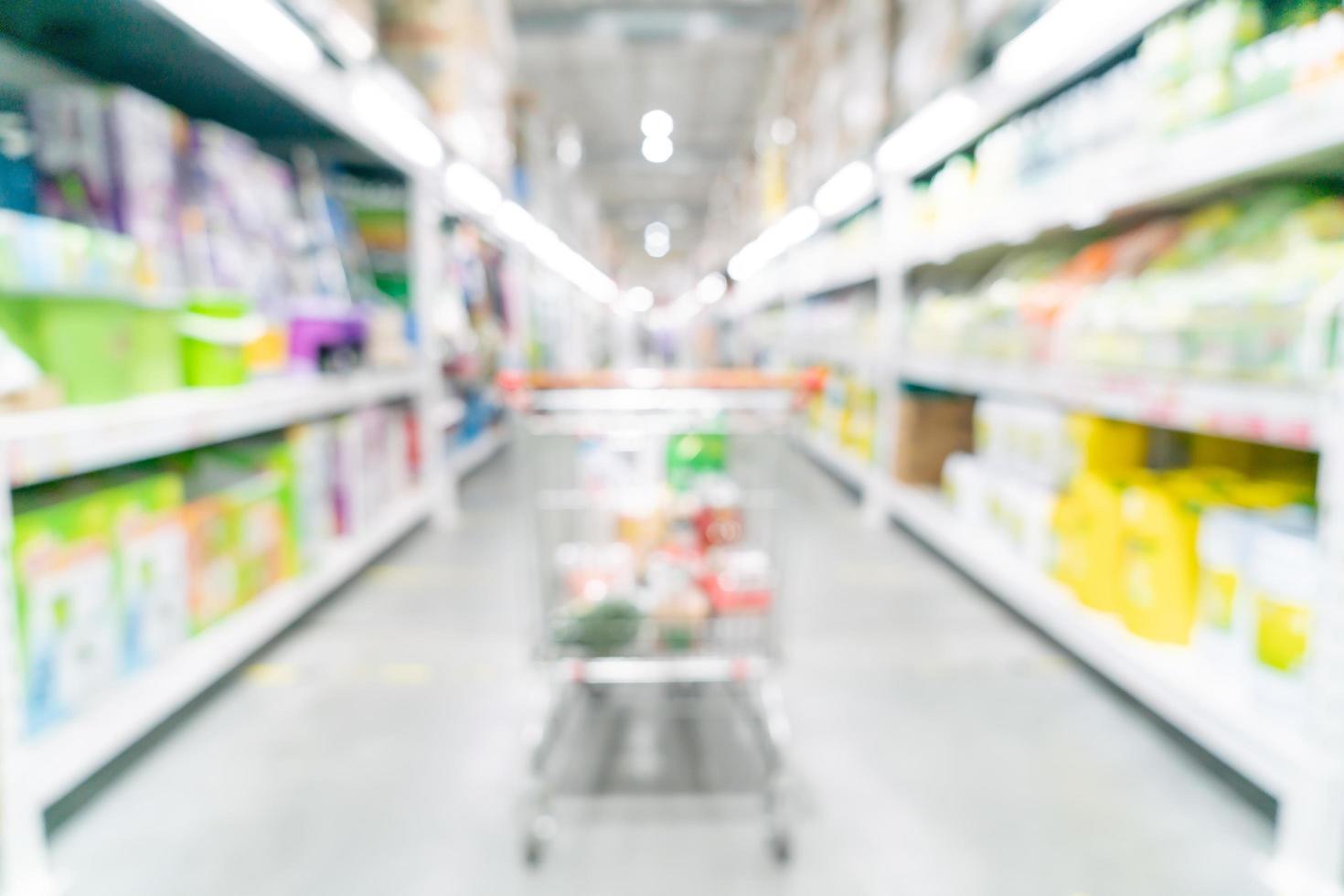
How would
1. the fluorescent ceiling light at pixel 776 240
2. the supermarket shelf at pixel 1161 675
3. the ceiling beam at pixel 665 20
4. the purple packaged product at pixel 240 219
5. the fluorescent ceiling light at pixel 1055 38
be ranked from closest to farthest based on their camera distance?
the supermarket shelf at pixel 1161 675, the fluorescent ceiling light at pixel 1055 38, the purple packaged product at pixel 240 219, the fluorescent ceiling light at pixel 776 240, the ceiling beam at pixel 665 20

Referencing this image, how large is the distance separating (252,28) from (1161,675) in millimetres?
2435

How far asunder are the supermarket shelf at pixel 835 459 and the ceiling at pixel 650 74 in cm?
462

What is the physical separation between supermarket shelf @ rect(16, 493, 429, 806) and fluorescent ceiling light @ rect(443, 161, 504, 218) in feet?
6.60

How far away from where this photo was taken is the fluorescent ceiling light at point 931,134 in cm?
276

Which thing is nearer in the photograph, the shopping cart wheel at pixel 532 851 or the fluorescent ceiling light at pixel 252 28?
the shopping cart wheel at pixel 532 851

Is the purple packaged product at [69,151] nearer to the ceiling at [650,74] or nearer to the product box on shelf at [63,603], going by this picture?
the product box on shelf at [63,603]

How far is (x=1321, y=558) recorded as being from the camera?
1.19 meters

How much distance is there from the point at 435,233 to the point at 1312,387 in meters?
3.17

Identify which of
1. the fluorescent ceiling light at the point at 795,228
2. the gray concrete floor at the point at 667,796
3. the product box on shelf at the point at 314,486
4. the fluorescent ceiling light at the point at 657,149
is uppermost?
the fluorescent ceiling light at the point at 657,149

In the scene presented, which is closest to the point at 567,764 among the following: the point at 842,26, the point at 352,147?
the point at 352,147

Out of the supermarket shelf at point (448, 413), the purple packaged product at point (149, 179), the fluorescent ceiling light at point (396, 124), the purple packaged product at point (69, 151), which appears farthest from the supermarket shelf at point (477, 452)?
the purple packaged product at point (69, 151)

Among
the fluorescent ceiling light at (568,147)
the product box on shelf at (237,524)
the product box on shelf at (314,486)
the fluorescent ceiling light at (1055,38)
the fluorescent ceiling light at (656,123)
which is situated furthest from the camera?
the fluorescent ceiling light at (656,123)

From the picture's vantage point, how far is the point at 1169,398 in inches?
63.2

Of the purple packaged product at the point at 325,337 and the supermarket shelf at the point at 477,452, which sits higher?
the purple packaged product at the point at 325,337
